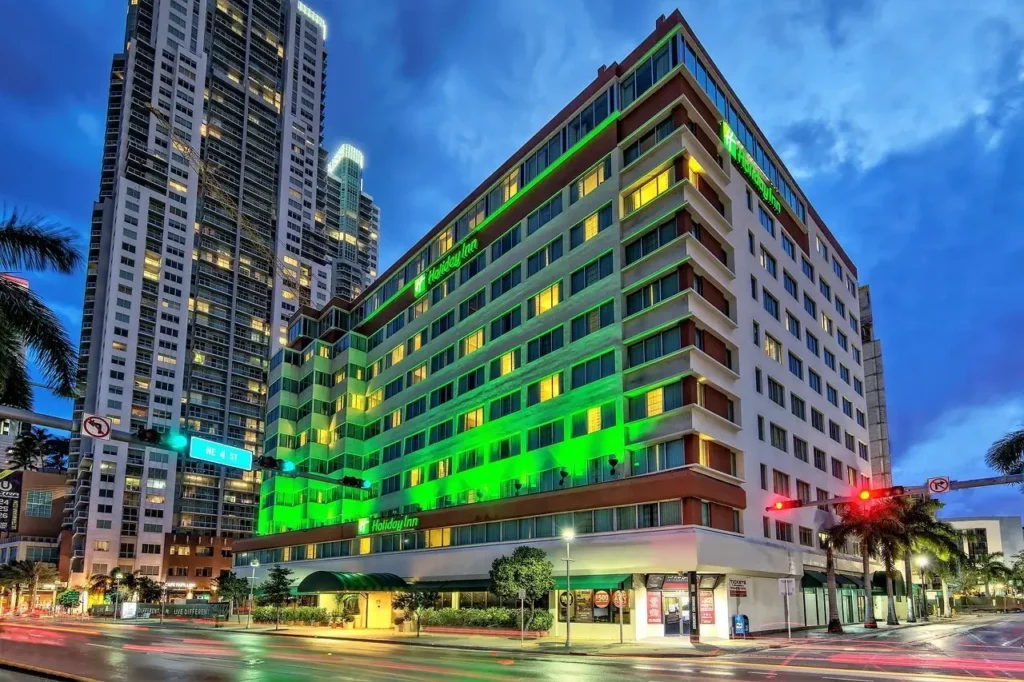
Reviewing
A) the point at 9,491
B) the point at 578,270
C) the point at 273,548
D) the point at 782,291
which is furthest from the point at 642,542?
the point at 273,548

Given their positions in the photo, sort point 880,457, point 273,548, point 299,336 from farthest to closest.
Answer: point 299,336, point 273,548, point 880,457

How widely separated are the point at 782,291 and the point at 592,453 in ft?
75.5

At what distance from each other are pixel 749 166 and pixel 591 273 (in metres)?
15.3

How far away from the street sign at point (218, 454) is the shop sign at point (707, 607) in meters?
31.1

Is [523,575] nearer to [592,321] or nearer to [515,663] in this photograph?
[515,663]

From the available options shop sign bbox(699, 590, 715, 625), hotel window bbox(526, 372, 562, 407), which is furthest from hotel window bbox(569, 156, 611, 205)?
shop sign bbox(699, 590, 715, 625)

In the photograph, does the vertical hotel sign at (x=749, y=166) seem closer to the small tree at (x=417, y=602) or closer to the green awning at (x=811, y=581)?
the green awning at (x=811, y=581)

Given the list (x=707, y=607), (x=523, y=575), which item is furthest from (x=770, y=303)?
(x=523, y=575)

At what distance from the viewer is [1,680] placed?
2245 centimetres

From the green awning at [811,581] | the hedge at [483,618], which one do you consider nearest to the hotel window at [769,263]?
the green awning at [811,581]

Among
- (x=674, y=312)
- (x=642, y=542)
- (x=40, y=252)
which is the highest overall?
(x=674, y=312)

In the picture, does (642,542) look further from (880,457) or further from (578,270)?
(880,457)

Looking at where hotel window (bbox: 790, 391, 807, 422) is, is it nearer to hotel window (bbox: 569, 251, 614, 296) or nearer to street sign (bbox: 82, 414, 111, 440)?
hotel window (bbox: 569, 251, 614, 296)

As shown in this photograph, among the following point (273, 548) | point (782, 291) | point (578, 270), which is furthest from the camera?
point (273, 548)
